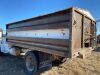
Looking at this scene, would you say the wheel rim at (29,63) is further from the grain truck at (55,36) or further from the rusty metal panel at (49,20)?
the rusty metal panel at (49,20)

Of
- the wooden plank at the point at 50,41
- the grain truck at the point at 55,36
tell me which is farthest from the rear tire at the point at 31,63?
the wooden plank at the point at 50,41

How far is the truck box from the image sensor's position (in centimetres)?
378

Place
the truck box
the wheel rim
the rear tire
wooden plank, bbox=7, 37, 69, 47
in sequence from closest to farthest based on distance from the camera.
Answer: the truck box, wooden plank, bbox=7, 37, 69, 47, the rear tire, the wheel rim

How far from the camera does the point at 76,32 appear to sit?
3994mm

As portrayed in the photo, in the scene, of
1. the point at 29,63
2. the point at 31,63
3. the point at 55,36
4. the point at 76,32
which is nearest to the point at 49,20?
the point at 55,36

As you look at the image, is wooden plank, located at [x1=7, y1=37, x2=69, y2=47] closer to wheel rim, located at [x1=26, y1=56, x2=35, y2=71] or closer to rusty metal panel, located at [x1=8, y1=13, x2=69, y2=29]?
rusty metal panel, located at [x1=8, y1=13, x2=69, y2=29]

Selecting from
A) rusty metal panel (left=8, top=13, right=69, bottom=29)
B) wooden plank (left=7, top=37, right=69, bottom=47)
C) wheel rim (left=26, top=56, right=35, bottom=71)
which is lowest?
wheel rim (left=26, top=56, right=35, bottom=71)

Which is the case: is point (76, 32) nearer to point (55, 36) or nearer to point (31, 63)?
point (55, 36)

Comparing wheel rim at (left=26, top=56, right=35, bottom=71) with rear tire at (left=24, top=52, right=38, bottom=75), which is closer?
rear tire at (left=24, top=52, right=38, bottom=75)

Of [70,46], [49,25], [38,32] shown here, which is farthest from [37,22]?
[70,46]

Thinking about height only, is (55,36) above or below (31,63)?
above

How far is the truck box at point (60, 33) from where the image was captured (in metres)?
3.78

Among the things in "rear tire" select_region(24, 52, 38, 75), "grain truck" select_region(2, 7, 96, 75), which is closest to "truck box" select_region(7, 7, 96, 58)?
"grain truck" select_region(2, 7, 96, 75)

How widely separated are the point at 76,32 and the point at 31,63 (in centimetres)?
252
